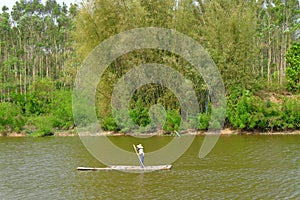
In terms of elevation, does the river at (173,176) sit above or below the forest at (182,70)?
below

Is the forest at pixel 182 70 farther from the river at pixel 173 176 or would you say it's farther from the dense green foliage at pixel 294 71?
the river at pixel 173 176

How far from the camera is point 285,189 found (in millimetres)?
14359

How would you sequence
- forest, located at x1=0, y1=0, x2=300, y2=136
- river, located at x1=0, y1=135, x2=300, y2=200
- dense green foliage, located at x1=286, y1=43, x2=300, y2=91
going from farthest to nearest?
dense green foliage, located at x1=286, y1=43, x2=300, y2=91
forest, located at x1=0, y1=0, x2=300, y2=136
river, located at x1=0, y1=135, x2=300, y2=200

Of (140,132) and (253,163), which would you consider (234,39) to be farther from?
(253,163)

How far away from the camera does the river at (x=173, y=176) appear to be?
14367 millimetres

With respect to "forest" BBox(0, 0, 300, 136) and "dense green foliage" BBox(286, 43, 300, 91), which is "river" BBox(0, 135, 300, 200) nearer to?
"forest" BBox(0, 0, 300, 136)

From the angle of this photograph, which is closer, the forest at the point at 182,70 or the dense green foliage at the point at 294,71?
the forest at the point at 182,70

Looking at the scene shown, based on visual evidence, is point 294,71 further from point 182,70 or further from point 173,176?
point 173,176

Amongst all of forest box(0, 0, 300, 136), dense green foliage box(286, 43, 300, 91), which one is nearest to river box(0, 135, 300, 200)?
forest box(0, 0, 300, 136)

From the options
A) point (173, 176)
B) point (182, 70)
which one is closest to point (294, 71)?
point (182, 70)

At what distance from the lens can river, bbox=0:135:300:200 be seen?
1437cm

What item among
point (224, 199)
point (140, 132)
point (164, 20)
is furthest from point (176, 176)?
point (164, 20)

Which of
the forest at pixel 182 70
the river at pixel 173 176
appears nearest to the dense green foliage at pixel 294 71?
the forest at pixel 182 70

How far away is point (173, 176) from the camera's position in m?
16.7
